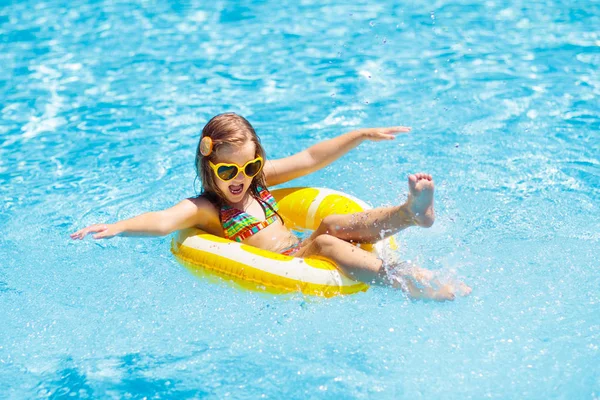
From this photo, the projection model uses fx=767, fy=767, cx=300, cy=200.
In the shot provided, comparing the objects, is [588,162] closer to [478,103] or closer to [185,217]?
[478,103]

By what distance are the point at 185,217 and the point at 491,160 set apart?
254 cm

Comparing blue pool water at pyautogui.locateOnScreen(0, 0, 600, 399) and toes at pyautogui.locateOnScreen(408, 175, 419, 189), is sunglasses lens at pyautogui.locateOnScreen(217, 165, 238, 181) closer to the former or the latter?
blue pool water at pyautogui.locateOnScreen(0, 0, 600, 399)

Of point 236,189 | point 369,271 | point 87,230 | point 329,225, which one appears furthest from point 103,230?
point 369,271

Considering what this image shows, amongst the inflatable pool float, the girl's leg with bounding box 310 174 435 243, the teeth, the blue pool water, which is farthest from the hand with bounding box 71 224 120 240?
the girl's leg with bounding box 310 174 435 243

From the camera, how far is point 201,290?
420 cm

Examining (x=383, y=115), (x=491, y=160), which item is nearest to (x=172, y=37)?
(x=383, y=115)

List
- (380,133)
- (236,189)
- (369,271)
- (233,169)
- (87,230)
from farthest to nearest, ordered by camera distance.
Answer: (380,133) < (236,189) < (233,169) < (369,271) < (87,230)

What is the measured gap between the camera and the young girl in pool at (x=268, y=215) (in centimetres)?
389

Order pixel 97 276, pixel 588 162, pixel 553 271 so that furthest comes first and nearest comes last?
pixel 588 162
pixel 97 276
pixel 553 271

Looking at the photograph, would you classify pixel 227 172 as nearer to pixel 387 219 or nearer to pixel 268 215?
pixel 268 215

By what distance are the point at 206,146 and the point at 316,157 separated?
0.86 metres

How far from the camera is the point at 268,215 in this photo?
4484 mm

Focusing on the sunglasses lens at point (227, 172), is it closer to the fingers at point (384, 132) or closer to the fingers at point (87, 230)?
the fingers at point (87, 230)

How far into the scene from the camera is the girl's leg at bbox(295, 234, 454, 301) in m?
3.88
